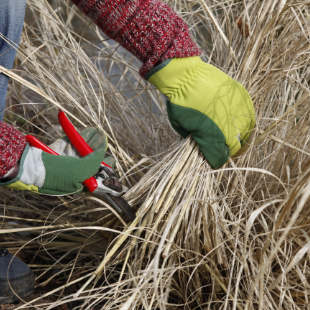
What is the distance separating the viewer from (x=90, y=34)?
2240 millimetres

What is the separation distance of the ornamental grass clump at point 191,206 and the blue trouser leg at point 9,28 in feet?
0.17

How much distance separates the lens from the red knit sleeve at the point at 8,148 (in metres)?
0.84

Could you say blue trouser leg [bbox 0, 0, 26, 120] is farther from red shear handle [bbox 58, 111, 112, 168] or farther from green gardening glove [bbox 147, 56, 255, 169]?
green gardening glove [bbox 147, 56, 255, 169]

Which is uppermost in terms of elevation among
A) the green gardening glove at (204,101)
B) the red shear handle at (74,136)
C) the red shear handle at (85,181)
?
the green gardening glove at (204,101)

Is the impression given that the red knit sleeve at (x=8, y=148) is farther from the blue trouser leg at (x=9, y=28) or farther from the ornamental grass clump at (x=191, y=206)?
the blue trouser leg at (x=9, y=28)

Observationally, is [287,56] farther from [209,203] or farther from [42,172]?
[42,172]

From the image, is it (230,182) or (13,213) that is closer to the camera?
(230,182)

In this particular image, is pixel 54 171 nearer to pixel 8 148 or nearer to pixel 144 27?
pixel 8 148

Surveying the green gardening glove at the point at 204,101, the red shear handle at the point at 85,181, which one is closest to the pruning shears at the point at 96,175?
the red shear handle at the point at 85,181

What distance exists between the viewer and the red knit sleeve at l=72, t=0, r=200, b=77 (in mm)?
916

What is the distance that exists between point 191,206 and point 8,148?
495 mm

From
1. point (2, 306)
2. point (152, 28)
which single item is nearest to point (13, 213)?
point (2, 306)

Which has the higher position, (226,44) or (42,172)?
(226,44)

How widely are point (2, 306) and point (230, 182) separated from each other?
72cm
